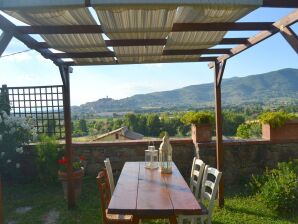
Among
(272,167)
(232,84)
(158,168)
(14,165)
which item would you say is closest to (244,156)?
(272,167)

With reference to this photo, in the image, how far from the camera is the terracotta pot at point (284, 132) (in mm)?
5898

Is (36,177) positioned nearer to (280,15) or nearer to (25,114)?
(25,114)

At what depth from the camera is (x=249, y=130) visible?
7.48 metres

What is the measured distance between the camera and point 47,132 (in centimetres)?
688

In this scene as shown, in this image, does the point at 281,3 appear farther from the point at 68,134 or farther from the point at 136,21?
the point at 68,134

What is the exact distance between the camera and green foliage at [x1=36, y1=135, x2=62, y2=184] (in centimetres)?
615

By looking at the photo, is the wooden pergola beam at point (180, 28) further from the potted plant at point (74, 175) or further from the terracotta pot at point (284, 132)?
the terracotta pot at point (284, 132)

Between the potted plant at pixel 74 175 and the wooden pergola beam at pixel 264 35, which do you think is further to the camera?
the potted plant at pixel 74 175

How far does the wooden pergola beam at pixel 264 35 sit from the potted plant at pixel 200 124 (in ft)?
4.23

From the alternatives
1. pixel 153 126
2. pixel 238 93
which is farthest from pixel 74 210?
pixel 238 93

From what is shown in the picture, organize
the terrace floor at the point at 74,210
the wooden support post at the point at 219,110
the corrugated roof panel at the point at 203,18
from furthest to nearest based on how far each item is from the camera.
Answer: the wooden support post at the point at 219,110, the terrace floor at the point at 74,210, the corrugated roof panel at the point at 203,18

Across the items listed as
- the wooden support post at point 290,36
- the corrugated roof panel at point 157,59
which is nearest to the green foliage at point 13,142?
the corrugated roof panel at point 157,59

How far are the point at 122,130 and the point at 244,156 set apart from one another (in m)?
7.29

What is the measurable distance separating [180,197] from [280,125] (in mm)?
3675
